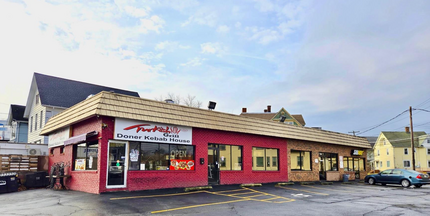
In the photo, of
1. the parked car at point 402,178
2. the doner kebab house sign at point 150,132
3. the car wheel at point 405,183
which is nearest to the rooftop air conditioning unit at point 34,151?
the doner kebab house sign at point 150,132

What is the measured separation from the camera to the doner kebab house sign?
49.4 feet

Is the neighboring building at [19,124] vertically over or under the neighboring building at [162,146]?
over

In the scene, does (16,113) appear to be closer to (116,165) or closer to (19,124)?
(19,124)

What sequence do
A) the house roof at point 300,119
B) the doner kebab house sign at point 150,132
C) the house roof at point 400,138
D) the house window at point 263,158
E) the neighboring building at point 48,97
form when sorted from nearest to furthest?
the doner kebab house sign at point 150,132 < the house window at point 263,158 < the neighboring building at point 48,97 < the house roof at point 300,119 < the house roof at point 400,138

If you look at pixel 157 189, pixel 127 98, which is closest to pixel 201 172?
pixel 157 189

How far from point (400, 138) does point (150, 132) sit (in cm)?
6863

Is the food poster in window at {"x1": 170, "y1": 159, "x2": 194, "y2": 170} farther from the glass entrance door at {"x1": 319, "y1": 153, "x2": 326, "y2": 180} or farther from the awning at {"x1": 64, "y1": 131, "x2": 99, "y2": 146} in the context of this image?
the glass entrance door at {"x1": 319, "y1": 153, "x2": 326, "y2": 180}

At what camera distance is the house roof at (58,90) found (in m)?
28.6

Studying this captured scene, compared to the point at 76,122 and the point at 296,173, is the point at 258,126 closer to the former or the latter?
the point at 296,173

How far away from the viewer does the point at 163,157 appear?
16.7m

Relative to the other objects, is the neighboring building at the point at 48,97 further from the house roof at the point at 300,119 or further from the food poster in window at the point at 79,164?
the house roof at the point at 300,119

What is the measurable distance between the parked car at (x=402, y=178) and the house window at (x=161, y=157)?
15.9 m

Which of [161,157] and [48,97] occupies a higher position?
[48,97]

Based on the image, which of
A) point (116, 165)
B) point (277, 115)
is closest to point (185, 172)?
point (116, 165)
